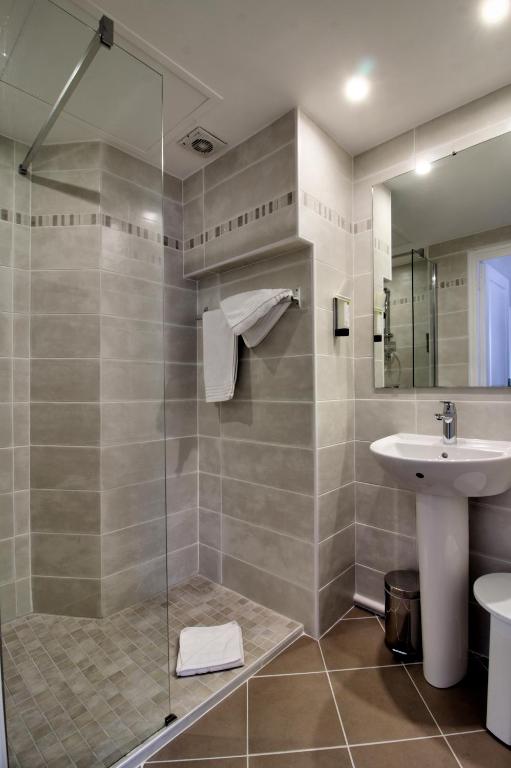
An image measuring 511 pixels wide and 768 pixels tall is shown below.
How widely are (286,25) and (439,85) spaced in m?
0.68

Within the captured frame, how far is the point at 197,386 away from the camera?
2.33m

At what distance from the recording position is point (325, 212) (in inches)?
72.1

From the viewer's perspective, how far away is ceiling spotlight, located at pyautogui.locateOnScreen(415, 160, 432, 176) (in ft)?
5.87

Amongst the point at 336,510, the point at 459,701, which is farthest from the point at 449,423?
the point at 459,701

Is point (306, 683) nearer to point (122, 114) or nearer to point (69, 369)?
point (69, 369)

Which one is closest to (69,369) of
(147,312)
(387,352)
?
(147,312)

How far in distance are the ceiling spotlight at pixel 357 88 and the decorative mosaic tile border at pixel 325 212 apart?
41 cm

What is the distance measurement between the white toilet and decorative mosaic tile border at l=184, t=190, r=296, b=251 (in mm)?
1692

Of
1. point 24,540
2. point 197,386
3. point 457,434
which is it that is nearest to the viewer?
point 24,540

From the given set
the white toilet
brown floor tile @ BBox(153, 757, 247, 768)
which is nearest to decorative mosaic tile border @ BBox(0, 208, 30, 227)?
brown floor tile @ BBox(153, 757, 247, 768)

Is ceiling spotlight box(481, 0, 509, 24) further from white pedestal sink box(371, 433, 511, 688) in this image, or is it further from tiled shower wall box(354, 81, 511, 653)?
white pedestal sink box(371, 433, 511, 688)

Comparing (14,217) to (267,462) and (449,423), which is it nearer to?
(267,462)

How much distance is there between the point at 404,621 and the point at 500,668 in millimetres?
454

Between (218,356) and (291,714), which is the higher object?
(218,356)
